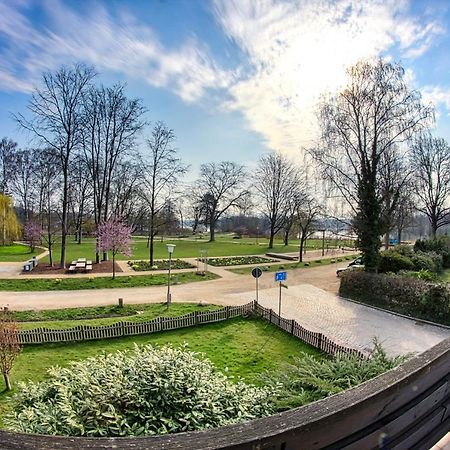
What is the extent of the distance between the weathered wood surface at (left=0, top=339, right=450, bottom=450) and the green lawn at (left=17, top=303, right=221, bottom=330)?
12.0m

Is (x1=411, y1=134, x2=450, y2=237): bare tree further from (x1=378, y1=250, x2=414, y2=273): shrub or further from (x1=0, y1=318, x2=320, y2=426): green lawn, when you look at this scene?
(x1=0, y1=318, x2=320, y2=426): green lawn

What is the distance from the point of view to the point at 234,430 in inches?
51.0

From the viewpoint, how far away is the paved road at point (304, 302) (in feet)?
40.8

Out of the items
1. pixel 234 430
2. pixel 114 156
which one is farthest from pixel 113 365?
pixel 114 156

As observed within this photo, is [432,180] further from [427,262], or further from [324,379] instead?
[324,379]

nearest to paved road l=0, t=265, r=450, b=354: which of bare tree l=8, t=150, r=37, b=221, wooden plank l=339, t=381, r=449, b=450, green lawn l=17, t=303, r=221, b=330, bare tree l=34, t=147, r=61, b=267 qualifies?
green lawn l=17, t=303, r=221, b=330

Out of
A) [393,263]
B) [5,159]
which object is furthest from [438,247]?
[5,159]

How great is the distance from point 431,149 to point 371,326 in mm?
30485

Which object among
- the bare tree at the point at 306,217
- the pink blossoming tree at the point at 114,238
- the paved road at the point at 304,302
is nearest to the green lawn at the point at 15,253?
the pink blossoming tree at the point at 114,238

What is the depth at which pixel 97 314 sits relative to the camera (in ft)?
46.1

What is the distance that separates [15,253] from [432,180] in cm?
4401

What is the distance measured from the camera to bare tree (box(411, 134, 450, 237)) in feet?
119

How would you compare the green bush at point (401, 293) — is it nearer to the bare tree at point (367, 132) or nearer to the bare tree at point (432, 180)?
the bare tree at point (367, 132)

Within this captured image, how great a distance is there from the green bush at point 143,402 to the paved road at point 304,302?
7.88 meters
